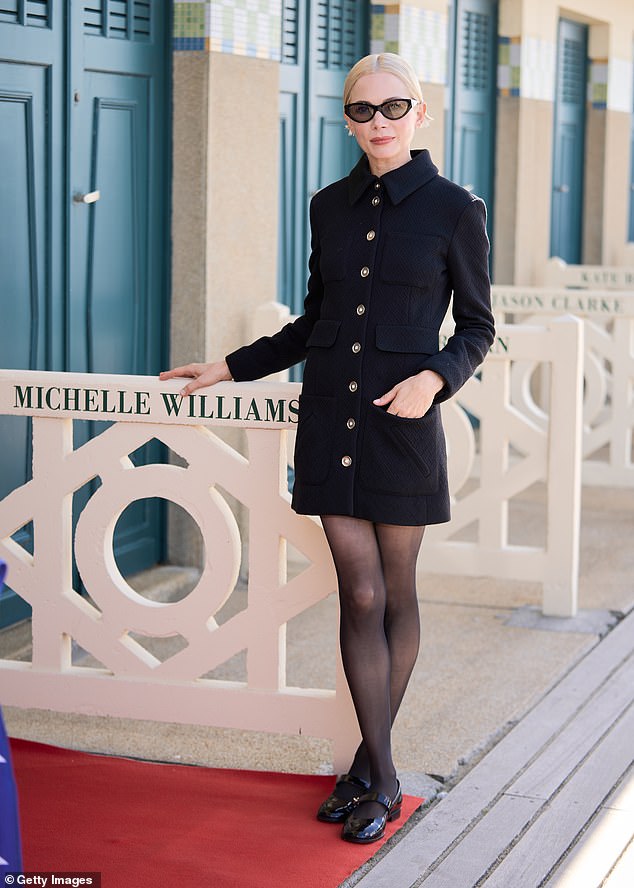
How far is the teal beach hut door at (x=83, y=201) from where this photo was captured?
4.86m

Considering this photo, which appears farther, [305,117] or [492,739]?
[305,117]

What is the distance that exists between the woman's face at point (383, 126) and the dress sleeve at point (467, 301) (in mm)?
205

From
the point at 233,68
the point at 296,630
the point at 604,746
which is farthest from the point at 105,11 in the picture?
the point at 604,746

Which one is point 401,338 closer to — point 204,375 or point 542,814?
point 204,375

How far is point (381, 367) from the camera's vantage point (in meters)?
3.32

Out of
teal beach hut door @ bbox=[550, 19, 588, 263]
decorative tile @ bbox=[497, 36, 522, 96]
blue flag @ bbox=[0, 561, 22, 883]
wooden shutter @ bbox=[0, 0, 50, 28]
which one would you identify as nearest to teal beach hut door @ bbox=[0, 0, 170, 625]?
wooden shutter @ bbox=[0, 0, 50, 28]

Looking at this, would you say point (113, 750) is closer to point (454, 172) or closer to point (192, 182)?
point (192, 182)

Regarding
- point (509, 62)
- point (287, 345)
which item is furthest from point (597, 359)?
point (287, 345)

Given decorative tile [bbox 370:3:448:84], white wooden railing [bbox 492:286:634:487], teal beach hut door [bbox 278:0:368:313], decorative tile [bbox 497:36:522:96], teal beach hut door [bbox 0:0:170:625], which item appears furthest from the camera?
decorative tile [bbox 497:36:522:96]

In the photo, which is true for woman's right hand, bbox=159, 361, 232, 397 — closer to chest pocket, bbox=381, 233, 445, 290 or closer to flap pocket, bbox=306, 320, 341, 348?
flap pocket, bbox=306, 320, 341, 348

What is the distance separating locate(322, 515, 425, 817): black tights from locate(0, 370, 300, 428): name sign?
0.45 meters

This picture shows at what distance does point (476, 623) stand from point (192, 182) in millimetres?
1951

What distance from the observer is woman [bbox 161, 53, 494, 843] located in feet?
10.8

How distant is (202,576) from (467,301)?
1.04m
